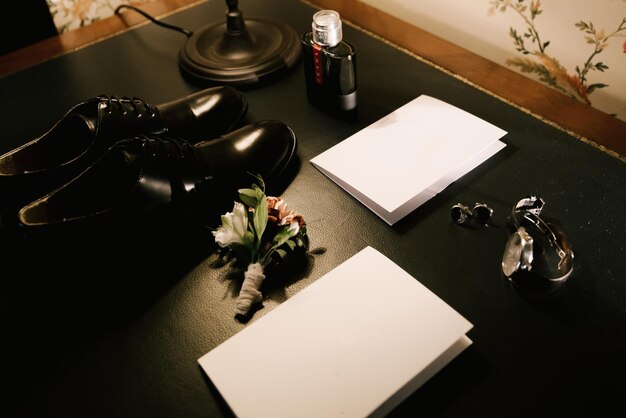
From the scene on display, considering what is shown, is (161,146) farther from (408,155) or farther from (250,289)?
(408,155)

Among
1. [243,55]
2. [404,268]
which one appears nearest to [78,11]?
[243,55]

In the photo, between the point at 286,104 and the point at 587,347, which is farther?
the point at 286,104

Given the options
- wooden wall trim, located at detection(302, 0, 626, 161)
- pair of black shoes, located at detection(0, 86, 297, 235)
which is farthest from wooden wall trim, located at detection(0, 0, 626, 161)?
pair of black shoes, located at detection(0, 86, 297, 235)

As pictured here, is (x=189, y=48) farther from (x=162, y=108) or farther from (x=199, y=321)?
(x=199, y=321)

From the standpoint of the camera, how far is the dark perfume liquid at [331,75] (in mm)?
676

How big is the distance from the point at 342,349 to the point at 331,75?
39cm

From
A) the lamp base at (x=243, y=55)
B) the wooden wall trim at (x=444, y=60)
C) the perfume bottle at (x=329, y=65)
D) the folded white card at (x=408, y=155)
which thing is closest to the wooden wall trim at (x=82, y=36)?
the wooden wall trim at (x=444, y=60)

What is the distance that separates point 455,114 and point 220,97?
1.09 ft

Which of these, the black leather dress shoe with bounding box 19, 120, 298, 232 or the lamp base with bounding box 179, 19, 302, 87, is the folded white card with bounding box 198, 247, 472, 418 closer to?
the black leather dress shoe with bounding box 19, 120, 298, 232

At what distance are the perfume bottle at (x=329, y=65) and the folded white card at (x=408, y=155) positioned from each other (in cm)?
6

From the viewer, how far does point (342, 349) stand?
0.47 meters

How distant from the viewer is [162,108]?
72 centimetres

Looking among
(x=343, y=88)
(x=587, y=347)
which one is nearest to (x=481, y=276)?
(x=587, y=347)

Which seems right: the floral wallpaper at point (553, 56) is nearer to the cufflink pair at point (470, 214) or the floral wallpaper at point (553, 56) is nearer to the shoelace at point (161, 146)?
the cufflink pair at point (470, 214)
